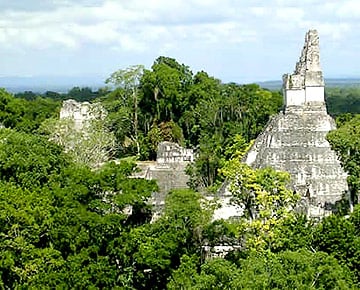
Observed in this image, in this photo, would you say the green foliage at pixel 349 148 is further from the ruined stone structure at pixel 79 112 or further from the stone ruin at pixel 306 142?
the ruined stone structure at pixel 79 112

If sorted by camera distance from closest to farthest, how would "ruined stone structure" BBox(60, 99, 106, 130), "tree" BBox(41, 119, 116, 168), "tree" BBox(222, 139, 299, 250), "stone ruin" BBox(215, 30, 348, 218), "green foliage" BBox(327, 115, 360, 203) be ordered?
"tree" BBox(222, 139, 299, 250)
"green foliage" BBox(327, 115, 360, 203)
"stone ruin" BBox(215, 30, 348, 218)
"tree" BBox(41, 119, 116, 168)
"ruined stone structure" BBox(60, 99, 106, 130)

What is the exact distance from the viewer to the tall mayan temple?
30188 mm

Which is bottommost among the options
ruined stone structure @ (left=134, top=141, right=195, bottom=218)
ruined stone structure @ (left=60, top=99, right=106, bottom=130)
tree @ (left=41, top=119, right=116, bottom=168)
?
ruined stone structure @ (left=134, top=141, right=195, bottom=218)

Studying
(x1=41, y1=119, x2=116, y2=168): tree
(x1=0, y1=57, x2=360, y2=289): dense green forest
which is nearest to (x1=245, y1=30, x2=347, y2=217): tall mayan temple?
(x1=0, y1=57, x2=360, y2=289): dense green forest

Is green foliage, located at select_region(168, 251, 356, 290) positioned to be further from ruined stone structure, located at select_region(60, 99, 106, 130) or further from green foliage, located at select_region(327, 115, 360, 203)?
ruined stone structure, located at select_region(60, 99, 106, 130)

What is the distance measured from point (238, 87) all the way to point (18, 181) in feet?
90.7

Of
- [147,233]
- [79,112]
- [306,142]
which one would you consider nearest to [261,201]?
[147,233]

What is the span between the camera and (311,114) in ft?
104

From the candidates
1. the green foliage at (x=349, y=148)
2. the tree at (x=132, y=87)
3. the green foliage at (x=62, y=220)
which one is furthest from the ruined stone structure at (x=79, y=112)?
the green foliage at (x=349, y=148)

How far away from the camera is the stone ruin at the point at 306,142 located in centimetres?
3016

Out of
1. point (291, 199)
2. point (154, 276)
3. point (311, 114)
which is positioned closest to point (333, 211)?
point (311, 114)

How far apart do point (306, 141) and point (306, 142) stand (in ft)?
0.15

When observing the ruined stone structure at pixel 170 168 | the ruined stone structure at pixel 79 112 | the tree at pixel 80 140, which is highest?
the ruined stone structure at pixel 79 112

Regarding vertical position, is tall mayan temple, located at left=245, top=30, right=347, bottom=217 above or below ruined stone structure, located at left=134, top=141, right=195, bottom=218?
above
